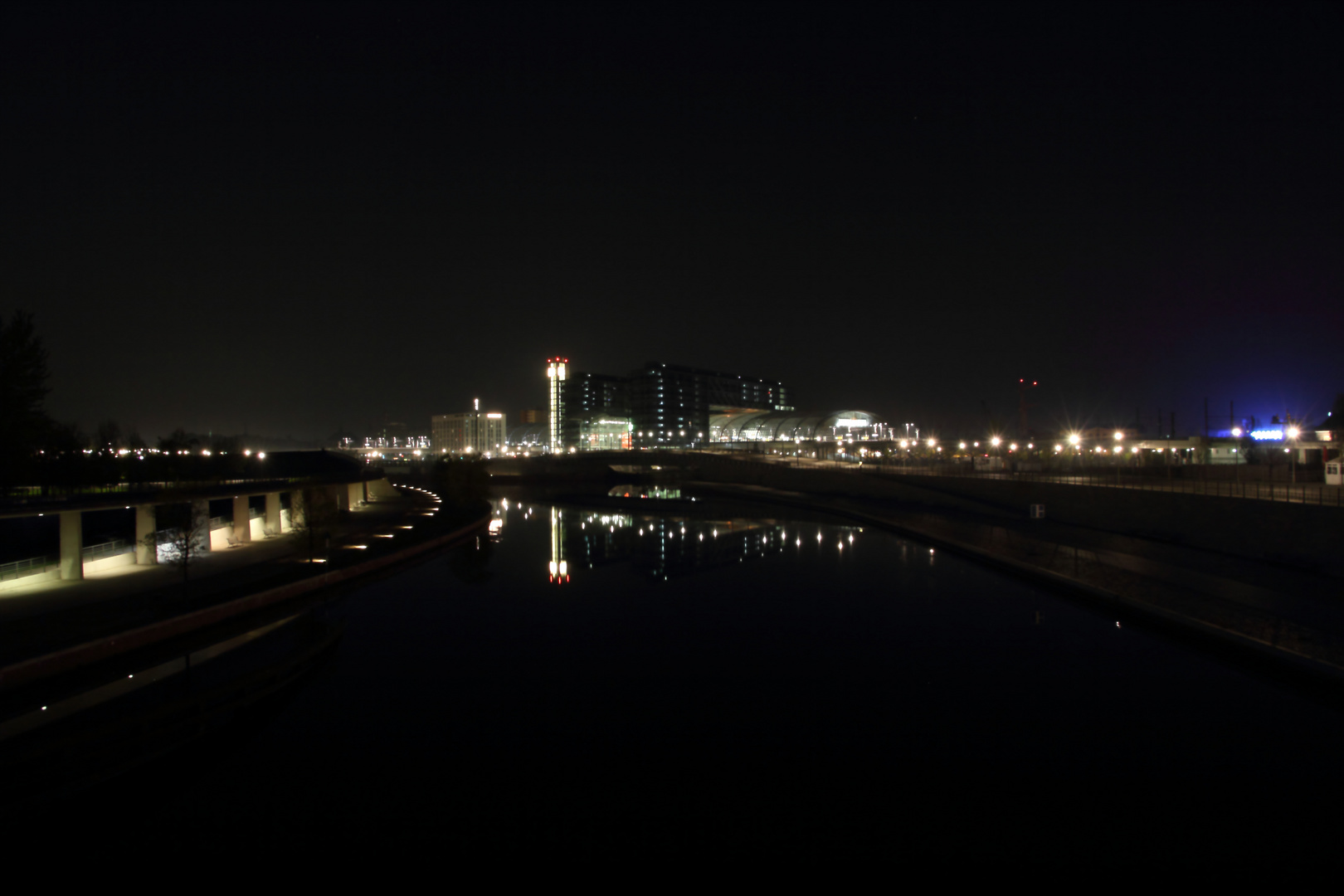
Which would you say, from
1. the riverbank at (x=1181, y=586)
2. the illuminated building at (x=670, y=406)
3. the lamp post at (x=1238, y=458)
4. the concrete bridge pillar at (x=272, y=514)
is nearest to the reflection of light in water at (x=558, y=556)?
the concrete bridge pillar at (x=272, y=514)

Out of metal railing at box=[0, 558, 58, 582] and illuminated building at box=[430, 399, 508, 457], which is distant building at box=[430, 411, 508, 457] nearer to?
illuminated building at box=[430, 399, 508, 457]

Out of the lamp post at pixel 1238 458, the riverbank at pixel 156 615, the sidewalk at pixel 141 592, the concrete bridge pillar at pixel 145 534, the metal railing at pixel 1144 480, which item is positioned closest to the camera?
the riverbank at pixel 156 615

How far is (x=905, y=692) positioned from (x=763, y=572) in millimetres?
12963

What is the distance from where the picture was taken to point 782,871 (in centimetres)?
682

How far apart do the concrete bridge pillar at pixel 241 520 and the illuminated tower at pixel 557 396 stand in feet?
432

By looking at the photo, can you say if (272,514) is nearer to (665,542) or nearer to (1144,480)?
(665,542)

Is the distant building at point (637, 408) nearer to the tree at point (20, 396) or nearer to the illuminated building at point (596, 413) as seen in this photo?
the illuminated building at point (596, 413)

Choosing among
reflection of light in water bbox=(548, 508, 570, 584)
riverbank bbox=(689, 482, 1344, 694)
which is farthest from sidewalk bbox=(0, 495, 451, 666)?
riverbank bbox=(689, 482, 1344, 694)

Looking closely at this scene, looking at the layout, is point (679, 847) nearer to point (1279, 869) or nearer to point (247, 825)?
point (247, 825)

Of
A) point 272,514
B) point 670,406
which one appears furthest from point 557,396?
point 272,514

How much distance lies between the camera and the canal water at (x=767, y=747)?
24.9 ft

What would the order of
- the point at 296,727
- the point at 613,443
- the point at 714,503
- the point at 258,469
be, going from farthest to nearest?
the point at 613,443, the point at 258,469, the point at 714,503, the point at 296,727

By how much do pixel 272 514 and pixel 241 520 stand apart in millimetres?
3493

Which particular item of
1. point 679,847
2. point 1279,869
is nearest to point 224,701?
point 679,847
